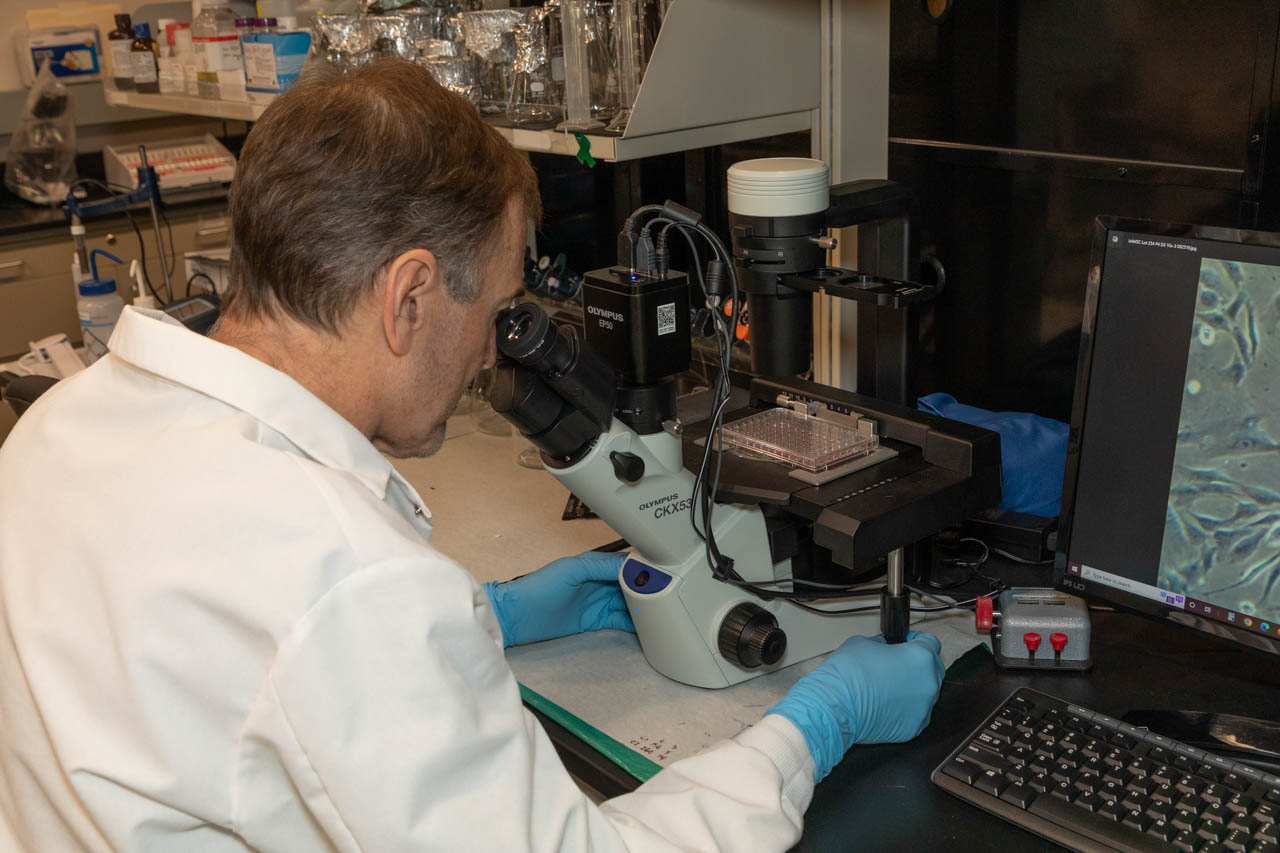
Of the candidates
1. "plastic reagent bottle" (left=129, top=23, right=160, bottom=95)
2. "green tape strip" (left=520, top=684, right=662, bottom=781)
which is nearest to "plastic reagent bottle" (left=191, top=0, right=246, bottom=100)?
"plastic reagent bottle" (left=129, top=23, right=160, bottom=95)

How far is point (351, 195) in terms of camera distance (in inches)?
33.5

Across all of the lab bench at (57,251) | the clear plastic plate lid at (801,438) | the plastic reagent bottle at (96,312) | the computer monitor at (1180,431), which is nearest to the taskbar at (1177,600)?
the computer monitor at (1180,431)

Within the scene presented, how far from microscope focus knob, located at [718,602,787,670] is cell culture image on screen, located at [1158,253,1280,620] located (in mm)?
403

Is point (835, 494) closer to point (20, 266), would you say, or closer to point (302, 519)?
point (302, 519)

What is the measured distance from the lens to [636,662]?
4.31 ft

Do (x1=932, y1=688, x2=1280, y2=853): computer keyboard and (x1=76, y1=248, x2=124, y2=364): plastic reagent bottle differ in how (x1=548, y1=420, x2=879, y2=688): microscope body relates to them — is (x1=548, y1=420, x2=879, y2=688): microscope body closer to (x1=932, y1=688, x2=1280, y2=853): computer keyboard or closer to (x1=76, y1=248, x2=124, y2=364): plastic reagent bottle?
(x1=932, y1=688, x2=1280, y2=853): computer keyboard

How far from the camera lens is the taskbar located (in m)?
0.97

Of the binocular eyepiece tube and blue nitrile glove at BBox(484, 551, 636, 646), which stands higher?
the binocular eyepiece tube

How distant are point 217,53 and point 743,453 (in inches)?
63.9

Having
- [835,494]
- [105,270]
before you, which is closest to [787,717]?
[835,494]

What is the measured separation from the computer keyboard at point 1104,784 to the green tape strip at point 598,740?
0.92ft

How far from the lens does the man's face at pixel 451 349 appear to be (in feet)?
3.06

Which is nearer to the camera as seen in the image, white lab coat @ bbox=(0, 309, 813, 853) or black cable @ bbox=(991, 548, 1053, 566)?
white lab coat @ bbox=(0, 309, 813, 853)

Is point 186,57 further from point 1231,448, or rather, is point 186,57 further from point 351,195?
point 1231,448
